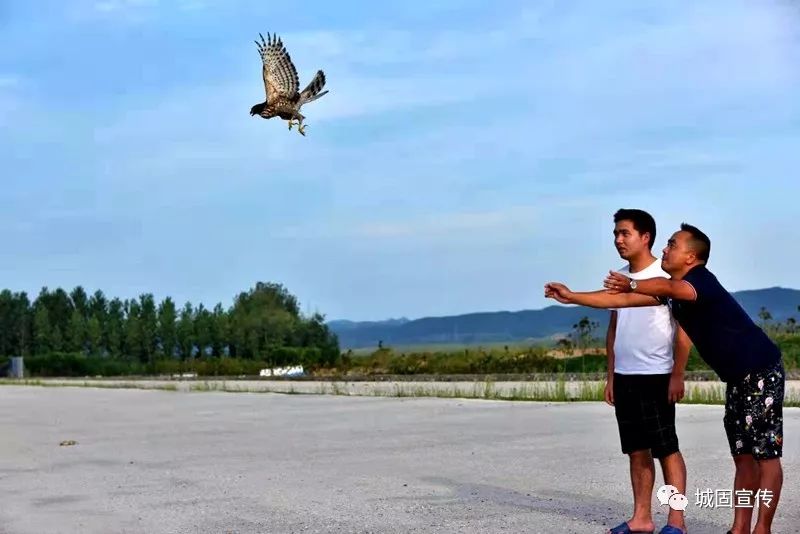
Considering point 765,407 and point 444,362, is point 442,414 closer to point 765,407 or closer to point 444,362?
point 765,407

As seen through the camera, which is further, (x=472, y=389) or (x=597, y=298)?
(x=472, y=389)

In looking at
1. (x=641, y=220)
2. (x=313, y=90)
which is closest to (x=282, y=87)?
(x=313, y=90)

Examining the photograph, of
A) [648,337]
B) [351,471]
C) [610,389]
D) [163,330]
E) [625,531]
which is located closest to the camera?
[648,337]

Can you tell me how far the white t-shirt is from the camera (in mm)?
6473

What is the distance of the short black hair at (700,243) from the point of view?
6254mm

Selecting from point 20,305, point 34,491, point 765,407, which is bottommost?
point 34,491

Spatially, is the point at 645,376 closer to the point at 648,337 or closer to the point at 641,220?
the point at 648,337

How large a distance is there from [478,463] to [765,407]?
440 cm

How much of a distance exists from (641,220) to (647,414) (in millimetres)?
1077

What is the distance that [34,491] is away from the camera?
9258 mm

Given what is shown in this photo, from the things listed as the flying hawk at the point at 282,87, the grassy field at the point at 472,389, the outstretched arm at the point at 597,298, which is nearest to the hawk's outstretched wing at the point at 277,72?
the flying hawk at the point at 282,87

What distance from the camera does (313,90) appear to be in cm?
1042

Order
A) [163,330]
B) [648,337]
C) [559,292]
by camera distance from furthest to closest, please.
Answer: [163,330] < [648,337] < [559,292]

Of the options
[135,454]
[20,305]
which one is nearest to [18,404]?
[135,454]
